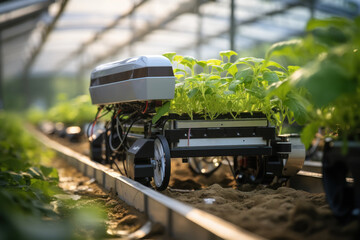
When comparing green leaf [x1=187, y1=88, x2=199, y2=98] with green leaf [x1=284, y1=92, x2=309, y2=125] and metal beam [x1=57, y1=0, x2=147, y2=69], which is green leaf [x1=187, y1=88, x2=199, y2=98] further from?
metal beam [x1=57, y1=0, x2=147, y2=69]

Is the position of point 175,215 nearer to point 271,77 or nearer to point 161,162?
point 161,162

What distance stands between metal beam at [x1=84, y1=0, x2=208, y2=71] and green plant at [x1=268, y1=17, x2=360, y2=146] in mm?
7321

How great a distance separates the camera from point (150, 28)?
53.6 feet

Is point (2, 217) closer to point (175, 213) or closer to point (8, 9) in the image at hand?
point (175, 213)

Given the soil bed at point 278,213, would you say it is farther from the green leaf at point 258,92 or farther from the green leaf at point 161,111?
the green leaf at point 258,92

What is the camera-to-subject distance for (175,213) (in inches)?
108

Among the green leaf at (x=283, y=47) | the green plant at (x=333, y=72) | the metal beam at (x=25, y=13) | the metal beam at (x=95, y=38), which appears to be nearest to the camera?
the green plant at (x=333, y=72)

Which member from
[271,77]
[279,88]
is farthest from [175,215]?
[271,77]

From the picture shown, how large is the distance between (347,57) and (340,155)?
1.73 feet

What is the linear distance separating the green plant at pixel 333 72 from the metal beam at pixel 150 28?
732 cm

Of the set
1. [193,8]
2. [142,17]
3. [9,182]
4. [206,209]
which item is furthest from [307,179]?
[142,17]

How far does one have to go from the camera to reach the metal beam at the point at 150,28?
461 inches

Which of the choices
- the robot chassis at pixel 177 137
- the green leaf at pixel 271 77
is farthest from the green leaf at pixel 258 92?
the robot chassis at pixel 177 137

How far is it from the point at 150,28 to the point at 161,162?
12853 millimetres
